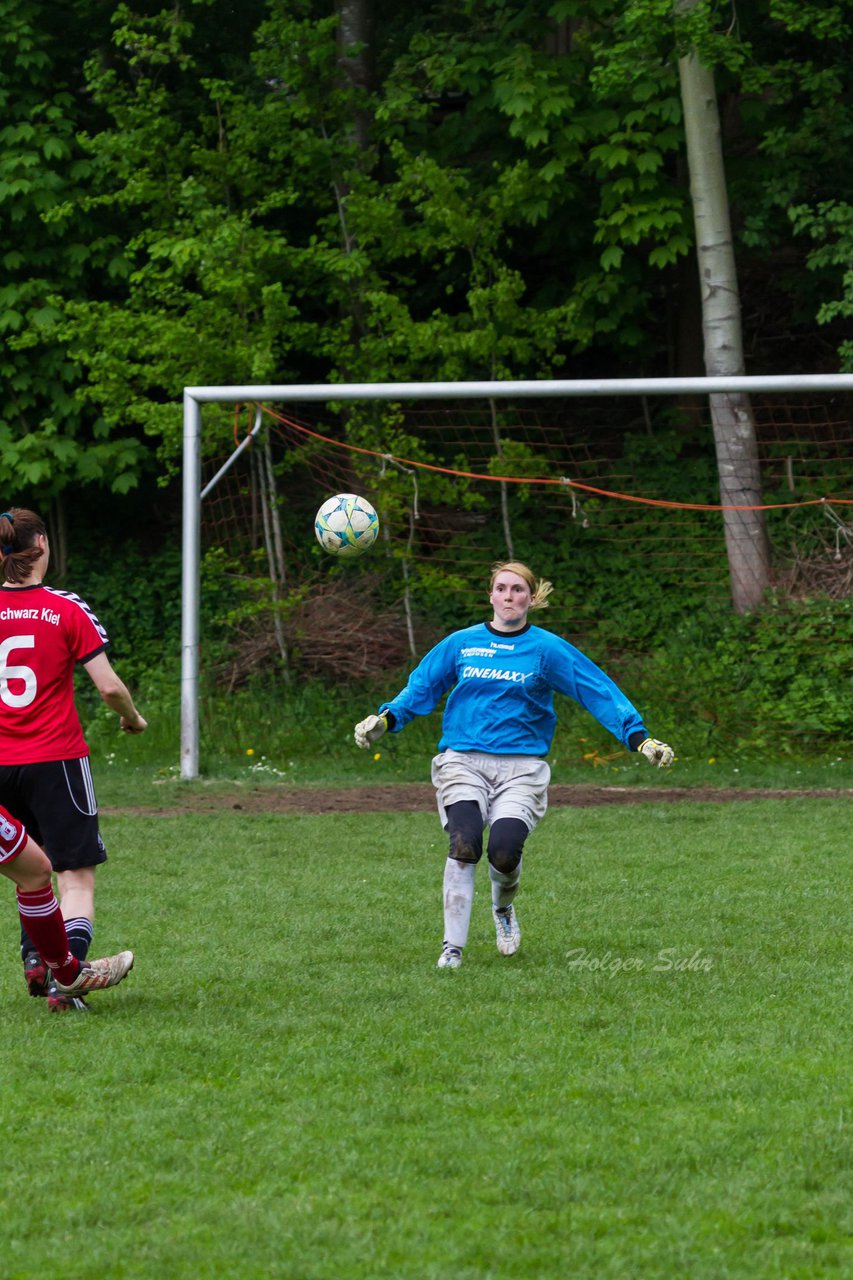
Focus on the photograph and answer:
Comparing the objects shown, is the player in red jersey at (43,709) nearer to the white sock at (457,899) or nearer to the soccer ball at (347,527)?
the white sock at (457,899)

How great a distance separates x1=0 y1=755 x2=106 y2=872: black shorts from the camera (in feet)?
19.0

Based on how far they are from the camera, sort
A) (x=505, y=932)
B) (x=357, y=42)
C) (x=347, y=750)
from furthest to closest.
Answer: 1. (x=357, y=42)
2. (x=347, y=750)
3. (x=505, y=932)

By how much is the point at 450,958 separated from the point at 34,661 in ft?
6.57

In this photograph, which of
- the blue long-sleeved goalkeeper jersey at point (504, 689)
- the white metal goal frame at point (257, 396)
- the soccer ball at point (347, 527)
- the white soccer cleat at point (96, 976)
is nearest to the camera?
the white soccer cleat at point (96, 976)

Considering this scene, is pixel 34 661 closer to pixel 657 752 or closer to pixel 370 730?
pixel 370 730

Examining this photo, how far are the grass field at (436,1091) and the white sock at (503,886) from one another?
237mm

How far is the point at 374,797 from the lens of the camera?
11773 mm

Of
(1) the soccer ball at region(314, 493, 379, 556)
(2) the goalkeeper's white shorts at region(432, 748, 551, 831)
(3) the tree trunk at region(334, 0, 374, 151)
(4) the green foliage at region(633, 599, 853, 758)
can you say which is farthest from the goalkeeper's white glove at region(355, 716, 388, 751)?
(3) the tree trunk at region(334, 0, 374, 151)

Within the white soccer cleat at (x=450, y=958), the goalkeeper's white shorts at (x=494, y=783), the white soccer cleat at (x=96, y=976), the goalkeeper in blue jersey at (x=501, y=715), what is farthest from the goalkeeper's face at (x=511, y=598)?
the white soccer cleat at (x=96, y=976)

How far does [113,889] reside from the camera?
825 centimetres

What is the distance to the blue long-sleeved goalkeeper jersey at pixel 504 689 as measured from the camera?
6.49 meters

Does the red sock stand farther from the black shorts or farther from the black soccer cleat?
the black shorts

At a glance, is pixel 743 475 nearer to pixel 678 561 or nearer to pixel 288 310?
pixel 678 561

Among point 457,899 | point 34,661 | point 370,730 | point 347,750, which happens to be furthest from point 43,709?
point 347,750
